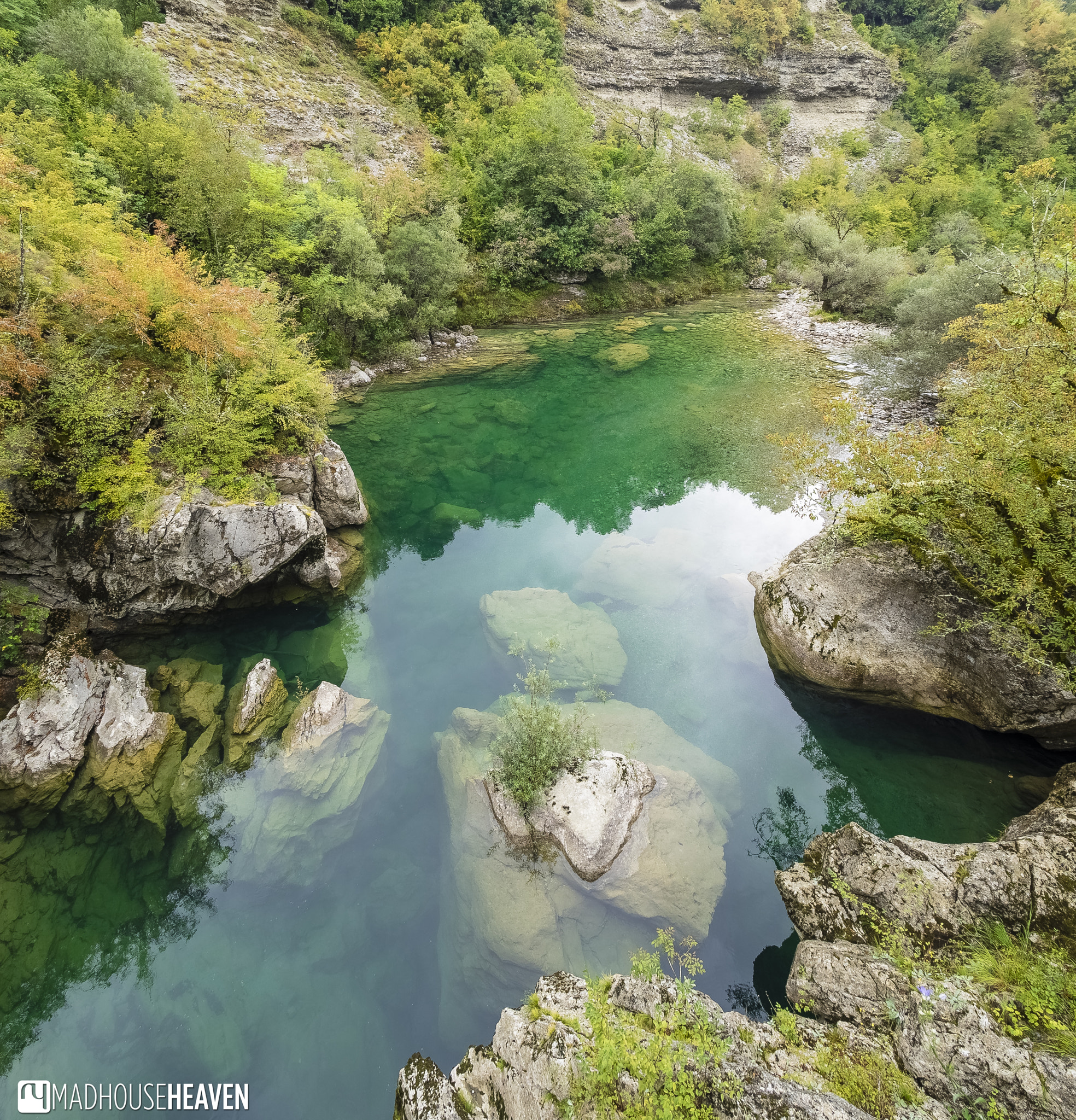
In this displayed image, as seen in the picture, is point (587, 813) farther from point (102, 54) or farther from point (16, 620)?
point (102, 54)

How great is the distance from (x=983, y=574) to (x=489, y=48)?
6063 centimetres

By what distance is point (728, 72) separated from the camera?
6431cm

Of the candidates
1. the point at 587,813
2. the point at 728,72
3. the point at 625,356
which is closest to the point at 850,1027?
the point at 587,813

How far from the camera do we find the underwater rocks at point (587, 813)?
26.6 ft

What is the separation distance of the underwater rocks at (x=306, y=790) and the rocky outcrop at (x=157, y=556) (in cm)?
367

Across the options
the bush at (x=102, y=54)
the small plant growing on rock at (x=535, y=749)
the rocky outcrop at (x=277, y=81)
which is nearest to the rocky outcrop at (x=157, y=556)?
the small plant growing on rock at (x=535, y=749)

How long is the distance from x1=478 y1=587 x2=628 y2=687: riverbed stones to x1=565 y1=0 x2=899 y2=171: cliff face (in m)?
73.0

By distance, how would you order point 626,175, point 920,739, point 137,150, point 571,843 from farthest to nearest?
1. point 626,175
2. point 137,150
3. point 920,739
4. point 571,843

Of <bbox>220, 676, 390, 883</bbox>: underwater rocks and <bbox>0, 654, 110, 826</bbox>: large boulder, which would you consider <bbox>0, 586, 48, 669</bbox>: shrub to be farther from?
<bbox>220, 676, 390, 883</bbox>: underwater rocks

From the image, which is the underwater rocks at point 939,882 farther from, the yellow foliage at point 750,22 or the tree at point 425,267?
the yellow foliage at point 750,22

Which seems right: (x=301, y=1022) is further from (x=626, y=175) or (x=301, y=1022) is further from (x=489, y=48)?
(x=489, y=48)

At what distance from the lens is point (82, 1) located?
82.2 ft

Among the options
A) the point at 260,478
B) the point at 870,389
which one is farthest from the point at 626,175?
the point at 260,478

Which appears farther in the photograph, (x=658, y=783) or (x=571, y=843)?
(x=658, y=783)
